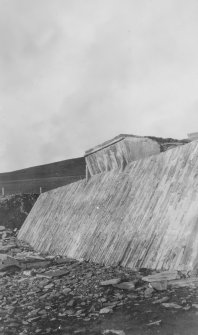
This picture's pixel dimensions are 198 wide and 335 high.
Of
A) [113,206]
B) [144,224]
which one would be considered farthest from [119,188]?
[144,224]

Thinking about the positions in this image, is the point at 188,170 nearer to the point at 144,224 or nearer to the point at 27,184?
the point at 144,224

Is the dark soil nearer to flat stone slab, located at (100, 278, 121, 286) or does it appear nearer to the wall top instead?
the wall top

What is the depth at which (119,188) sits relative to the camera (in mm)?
8195

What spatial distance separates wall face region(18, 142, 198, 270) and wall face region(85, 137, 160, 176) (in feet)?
1.32

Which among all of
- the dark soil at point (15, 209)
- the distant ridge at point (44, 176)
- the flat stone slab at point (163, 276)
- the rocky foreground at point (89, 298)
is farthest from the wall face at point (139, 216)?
the distant ridge at point (44, 176)

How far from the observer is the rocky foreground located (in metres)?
4.00

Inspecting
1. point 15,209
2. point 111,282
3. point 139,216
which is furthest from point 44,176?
point 111,282

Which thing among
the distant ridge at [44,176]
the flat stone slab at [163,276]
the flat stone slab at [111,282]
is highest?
the distant ridge at [44,176]

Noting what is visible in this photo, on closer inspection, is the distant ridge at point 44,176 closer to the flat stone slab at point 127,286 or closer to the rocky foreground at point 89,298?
the rocky foreground at point 89,298

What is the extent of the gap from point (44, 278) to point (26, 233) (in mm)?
6735

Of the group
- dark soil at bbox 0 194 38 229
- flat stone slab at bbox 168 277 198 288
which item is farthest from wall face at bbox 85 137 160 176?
dark soil at bbox 0 194 38 229

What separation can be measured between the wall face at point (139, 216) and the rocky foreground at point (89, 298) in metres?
0.36

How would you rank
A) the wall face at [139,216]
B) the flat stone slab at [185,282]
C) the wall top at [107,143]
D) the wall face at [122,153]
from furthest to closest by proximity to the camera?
the wall top at [107,143]
the wall face at [122,153]
the wall face at [139,216]
the flat stone slab at [185,282]

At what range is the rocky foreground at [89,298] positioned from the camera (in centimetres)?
400
